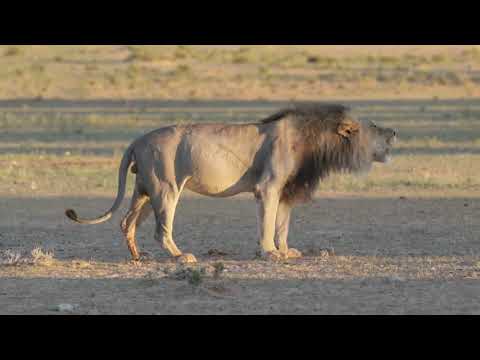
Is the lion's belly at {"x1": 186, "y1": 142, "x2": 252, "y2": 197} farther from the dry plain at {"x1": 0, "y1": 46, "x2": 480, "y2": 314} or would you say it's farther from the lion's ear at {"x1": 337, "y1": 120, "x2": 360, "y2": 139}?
the lion's ear at {"x1": 337, "y1": 120, "x2": 360, "y2": 139}

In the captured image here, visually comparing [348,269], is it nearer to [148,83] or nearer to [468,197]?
[468,197]

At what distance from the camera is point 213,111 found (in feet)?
104

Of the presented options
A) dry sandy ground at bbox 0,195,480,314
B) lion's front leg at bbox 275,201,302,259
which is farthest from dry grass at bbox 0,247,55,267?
lion's front leg at bbox 275,201,302,259

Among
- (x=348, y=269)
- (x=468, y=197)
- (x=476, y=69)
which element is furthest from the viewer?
(x=476, y=69)

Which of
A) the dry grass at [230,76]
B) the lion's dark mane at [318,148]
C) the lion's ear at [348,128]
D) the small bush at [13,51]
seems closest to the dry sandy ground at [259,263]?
the lion's dark mane at [318,148]

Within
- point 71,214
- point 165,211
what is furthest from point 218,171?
point 71,214

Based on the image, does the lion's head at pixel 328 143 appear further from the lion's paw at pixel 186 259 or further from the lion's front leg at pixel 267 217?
the lion's paw at pixel 186 259

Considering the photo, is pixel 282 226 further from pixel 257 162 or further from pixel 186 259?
pixel 186 259

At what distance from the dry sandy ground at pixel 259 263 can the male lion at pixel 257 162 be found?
50 cm

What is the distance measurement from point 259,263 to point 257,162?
1.10 m

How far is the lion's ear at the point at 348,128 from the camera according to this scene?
12.1 m

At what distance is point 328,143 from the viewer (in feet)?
39.4

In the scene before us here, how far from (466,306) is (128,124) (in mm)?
19319

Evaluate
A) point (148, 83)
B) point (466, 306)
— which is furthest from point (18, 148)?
point (148, 83)
